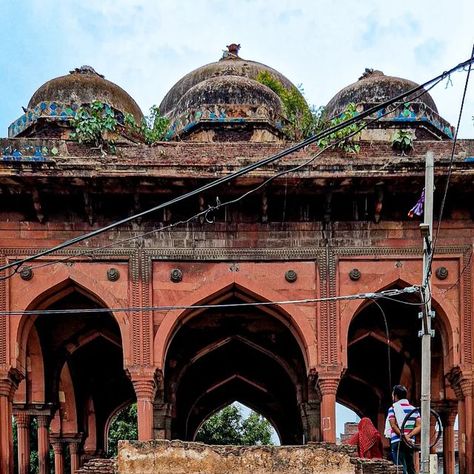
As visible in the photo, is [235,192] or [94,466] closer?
[94,466]

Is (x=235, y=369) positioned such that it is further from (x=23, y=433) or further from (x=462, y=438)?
(x=462, y=438)

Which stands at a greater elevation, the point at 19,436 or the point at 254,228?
the point at 254,228

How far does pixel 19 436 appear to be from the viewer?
698 inches

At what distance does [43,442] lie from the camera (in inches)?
728

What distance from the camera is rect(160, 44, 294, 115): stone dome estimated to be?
2092 cm

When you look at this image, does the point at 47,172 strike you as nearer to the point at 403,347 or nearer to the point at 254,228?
the point at 254,228

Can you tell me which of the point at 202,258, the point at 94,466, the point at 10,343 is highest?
the point at 202,258

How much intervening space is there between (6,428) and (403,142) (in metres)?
6.62

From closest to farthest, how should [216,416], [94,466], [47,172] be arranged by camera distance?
[94,466]
[47,172]
[216,416]

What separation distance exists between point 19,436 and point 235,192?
595 centimetres

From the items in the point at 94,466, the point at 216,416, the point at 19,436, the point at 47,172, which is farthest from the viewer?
the point at 216,416

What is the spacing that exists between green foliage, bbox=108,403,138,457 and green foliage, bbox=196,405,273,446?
2931 millimetres

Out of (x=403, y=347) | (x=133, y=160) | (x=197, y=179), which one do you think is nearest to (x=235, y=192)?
(x=197, y=179)

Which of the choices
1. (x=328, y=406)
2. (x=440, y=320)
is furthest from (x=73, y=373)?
(x=440, y=320)
